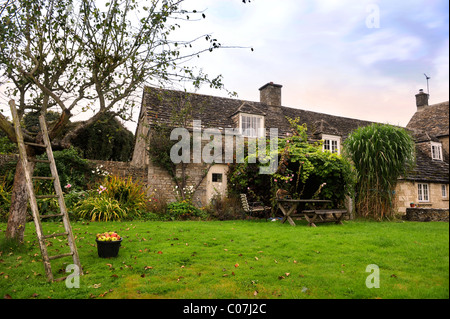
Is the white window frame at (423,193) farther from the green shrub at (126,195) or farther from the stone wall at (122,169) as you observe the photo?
the green shrub at (126,195)

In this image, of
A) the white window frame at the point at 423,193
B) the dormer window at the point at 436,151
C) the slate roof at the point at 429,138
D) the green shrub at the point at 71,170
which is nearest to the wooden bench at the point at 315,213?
the slate roof at the point at 429,138

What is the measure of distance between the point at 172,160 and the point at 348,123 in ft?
47.4

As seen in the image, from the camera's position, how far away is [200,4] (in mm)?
6727

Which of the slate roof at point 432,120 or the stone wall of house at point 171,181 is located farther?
the slate roof at point 432,120

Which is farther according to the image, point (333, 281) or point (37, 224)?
point (37, 224)

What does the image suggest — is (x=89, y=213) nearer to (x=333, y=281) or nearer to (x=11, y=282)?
(x=11, y=282)

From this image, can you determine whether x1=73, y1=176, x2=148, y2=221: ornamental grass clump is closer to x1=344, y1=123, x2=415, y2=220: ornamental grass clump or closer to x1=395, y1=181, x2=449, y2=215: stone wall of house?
x1=344, y1=123, x2=415, y2=220: ornamental grass clump

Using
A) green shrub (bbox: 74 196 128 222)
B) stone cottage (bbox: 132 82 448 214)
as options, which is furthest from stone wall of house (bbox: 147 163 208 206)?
green shrub (bbox: 74 196 128 222)

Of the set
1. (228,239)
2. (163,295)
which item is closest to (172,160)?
(228,239)

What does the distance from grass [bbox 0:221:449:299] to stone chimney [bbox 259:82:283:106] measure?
1423 cm

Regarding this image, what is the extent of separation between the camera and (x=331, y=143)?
744 inches

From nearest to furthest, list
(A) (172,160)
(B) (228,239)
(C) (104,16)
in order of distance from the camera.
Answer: (C) (104,16)
(B) (228,239)
(A) (172,160)

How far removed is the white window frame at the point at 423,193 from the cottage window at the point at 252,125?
1053 centimetres

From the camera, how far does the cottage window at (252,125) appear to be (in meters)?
17.1
